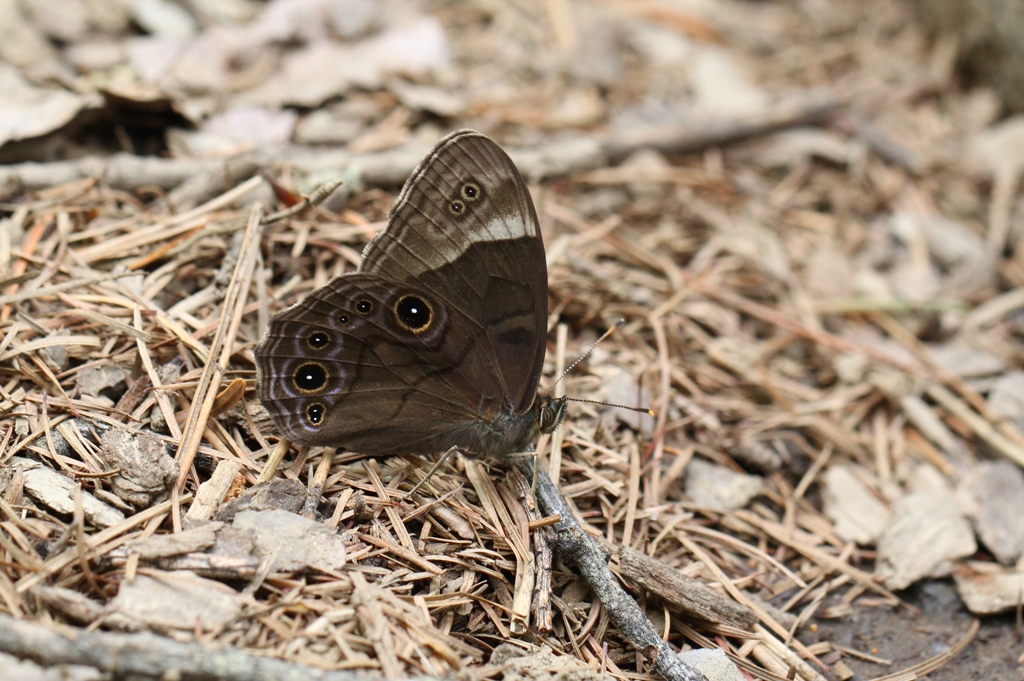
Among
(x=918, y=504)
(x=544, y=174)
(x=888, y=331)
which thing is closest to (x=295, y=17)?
(x=544, y=174)

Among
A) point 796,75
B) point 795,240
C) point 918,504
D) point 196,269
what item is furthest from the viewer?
point 796,75

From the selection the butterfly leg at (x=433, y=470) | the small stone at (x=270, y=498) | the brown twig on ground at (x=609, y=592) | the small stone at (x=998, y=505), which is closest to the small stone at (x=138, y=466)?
the small stone at (x=270, y=498)

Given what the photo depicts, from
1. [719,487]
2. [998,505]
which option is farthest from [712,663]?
[998,505]

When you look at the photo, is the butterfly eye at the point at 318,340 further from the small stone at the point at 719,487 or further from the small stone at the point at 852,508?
the small stone at the point at 852,508

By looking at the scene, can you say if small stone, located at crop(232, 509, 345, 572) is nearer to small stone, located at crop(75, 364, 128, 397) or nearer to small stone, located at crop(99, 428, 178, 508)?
small stone, located at crop(99, 428, 178, 508)

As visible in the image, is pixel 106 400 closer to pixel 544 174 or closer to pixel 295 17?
pixel 544 174

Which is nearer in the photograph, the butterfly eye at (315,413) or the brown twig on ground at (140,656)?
the brown twig on ground at (140,656)

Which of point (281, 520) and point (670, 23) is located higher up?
point (670, 23)
